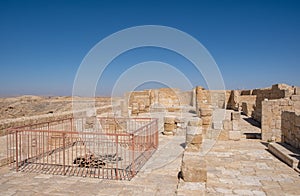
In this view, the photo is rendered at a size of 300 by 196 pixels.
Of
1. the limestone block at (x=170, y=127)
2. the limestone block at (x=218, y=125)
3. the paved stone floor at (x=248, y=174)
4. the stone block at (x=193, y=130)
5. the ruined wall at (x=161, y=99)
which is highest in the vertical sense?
the ruined wall at (x=161, y=99)

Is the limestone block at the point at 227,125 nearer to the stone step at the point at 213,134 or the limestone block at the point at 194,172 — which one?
the stone step at the point at 213,134

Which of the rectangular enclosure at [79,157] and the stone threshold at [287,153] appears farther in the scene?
the stone threshold at [287,153]

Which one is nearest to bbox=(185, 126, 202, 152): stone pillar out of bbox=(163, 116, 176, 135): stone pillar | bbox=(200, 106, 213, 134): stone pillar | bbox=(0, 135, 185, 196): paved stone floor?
bbox=(0, 135, 185, 196): paved stone floor

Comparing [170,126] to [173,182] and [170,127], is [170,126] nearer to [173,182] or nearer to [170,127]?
[170,127]

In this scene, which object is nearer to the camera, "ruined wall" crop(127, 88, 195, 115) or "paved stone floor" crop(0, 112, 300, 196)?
"paved stone floor" crop(0, 112, 300, 196)

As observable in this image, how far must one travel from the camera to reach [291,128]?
8.12 metres

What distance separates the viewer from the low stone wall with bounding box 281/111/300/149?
7.61 metres

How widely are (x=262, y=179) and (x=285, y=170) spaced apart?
3.55 feet

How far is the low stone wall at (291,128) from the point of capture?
25.0 feet

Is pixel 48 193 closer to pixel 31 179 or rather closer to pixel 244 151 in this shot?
pixel 31 179

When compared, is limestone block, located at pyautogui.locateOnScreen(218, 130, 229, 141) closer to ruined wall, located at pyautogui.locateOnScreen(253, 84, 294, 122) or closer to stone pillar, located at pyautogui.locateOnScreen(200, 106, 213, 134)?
stone pillar, located at pyautogui.locateOnScreen(200, 106, 213, 134)

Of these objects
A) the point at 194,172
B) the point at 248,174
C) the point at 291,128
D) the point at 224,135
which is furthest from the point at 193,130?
the point at 291,128

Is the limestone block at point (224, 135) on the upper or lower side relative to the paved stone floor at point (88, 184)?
upper

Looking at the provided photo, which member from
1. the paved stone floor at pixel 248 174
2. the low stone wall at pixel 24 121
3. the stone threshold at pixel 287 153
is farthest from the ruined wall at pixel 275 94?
the low stone wall at pixel 24 121
